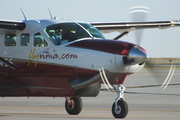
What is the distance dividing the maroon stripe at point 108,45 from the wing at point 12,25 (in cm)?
211

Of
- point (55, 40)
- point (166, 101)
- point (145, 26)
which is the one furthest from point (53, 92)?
point (166, 101)

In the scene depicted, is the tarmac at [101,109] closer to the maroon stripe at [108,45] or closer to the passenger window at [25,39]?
the maroon stripe at [108,45]

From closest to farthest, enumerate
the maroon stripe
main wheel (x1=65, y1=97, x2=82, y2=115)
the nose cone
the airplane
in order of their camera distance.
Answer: the nose cone → the maroon stripe → the airplane → main wheel (x1=65, y1=97, x2=82, y2=115)

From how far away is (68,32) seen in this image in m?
11.8

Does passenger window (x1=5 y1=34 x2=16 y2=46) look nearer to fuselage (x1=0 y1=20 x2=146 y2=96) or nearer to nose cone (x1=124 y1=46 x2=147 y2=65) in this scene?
fuselage (x1=0 y1=20 x2=146 y2=96)

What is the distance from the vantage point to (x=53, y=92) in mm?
12117

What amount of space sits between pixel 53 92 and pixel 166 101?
6819mm

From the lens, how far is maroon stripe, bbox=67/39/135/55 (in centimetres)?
1070

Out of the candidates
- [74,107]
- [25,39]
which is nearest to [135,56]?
[25,39]

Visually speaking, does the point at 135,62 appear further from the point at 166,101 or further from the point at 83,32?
the point at 166,101

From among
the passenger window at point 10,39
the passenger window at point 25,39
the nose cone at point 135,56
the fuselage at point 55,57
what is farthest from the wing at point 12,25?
the nose cone at point 135,56

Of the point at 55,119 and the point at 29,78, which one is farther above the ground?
the point at 29,78

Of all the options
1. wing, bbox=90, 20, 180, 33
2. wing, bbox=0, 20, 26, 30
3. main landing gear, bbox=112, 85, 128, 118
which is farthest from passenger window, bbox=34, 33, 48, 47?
wing, bbox=90, 20, 180, 33

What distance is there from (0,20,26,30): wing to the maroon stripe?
2.11 metres
